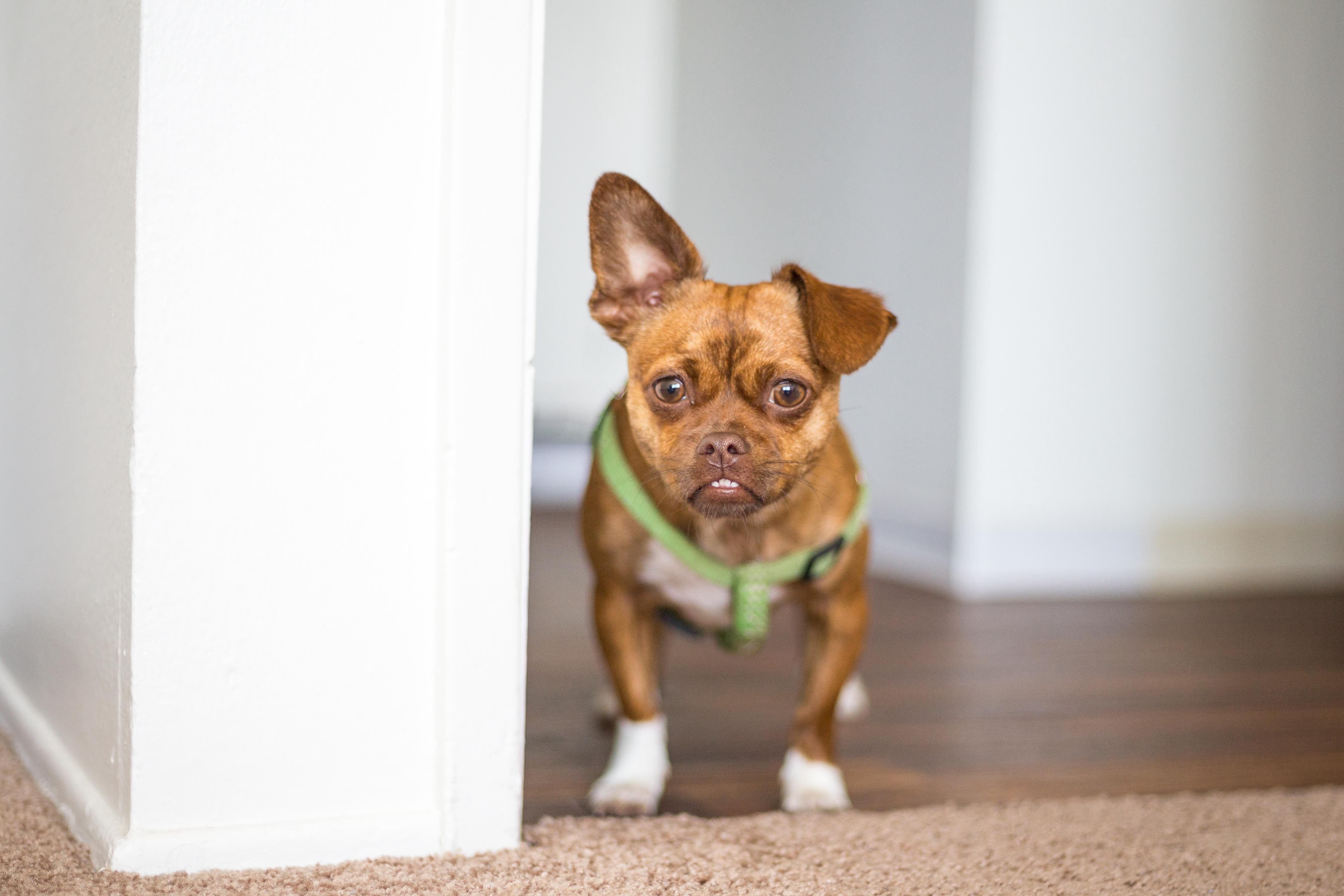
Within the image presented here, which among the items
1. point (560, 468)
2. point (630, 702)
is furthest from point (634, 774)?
point (560, 468)

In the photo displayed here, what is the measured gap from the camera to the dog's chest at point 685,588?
5.19 feet

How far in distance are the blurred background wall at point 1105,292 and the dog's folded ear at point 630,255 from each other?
2.15 metres

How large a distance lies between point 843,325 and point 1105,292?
252 centimetres

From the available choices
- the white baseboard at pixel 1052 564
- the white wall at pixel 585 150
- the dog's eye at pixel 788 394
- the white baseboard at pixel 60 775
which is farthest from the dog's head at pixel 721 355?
the white wall at pixel 585 150

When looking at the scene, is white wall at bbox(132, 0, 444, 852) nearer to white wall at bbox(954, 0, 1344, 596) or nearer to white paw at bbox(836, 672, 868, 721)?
white paw at bbox(836, 672, 868, 721)

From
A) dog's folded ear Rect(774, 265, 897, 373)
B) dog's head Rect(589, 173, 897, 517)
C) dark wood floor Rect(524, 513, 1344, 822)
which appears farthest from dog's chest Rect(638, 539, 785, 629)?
dog's folded ear Rect(774, 265, 897, 373)

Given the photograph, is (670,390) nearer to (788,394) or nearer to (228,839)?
(788,394)

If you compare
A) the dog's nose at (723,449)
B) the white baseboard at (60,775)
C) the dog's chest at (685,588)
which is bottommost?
the white baseboard at (60,775)

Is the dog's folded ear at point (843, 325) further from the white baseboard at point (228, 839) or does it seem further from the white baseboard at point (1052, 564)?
the white baseboard at point (1052, 564)

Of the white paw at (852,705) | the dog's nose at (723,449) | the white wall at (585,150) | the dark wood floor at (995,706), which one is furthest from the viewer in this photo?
the white wall at (585,150)

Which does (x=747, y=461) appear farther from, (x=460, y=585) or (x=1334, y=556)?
(x=1334, y=556)

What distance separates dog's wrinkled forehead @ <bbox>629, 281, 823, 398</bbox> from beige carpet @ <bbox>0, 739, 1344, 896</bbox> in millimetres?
532

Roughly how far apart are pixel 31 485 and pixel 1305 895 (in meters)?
1.62

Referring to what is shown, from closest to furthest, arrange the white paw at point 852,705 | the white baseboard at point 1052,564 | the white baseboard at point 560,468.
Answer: the white paw at point 852,705 → the white baseboard at point 1052,564 → the white baseboard at point 560,468
